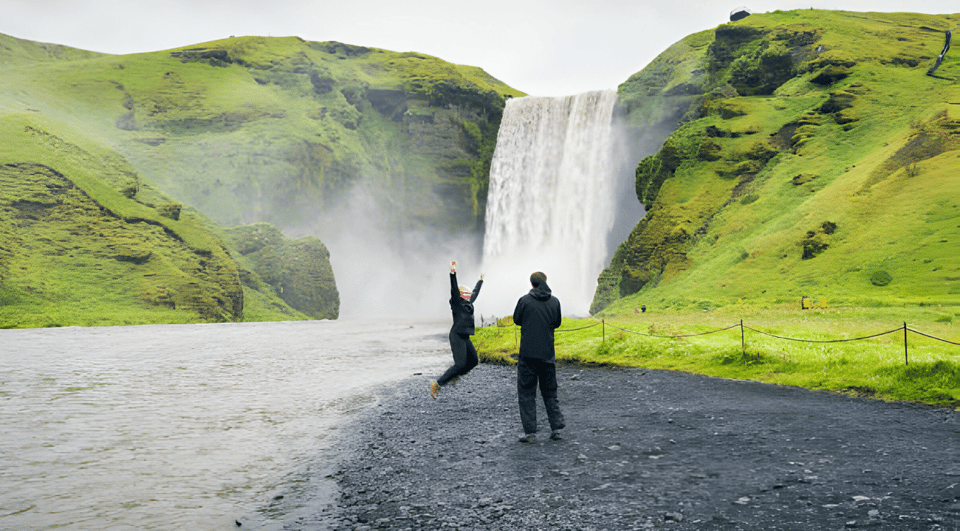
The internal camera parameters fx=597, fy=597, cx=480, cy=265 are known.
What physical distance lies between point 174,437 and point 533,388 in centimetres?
755

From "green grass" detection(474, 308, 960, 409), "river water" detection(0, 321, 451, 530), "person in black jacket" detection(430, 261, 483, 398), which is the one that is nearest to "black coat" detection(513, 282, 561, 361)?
"person in black jacket" detection(430, 261, 483, 398)

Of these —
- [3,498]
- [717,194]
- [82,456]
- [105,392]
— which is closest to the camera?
[3,498]

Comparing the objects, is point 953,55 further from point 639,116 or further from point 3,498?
point 3,498

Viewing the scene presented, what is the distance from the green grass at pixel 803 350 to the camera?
44.8ft

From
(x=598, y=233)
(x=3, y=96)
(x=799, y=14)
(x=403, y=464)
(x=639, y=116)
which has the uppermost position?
(x=3, y=96)

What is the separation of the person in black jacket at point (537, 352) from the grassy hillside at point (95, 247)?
2516 inches

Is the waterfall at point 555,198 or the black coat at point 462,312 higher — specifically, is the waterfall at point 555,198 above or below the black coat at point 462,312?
above

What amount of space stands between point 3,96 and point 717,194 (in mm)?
118747

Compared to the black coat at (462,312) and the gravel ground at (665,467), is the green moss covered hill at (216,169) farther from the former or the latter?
the gravel ground at (665,467)

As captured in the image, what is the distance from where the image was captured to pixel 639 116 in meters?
67.2

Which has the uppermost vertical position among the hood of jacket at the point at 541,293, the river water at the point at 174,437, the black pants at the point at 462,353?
the hood of jacket at the point at 541,293

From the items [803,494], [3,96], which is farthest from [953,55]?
[3,96]

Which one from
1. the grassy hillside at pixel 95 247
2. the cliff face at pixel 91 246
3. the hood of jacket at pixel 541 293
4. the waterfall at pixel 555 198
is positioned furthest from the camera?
the waterfall at pixel 555 198

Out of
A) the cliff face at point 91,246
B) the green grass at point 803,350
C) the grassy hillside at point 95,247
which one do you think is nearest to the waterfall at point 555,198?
the grassy hillside at point 95,247
